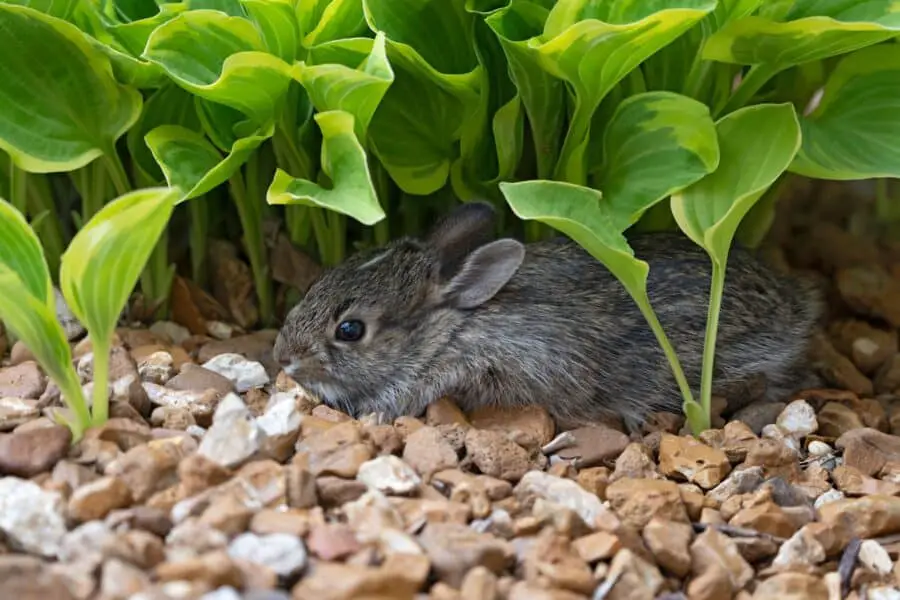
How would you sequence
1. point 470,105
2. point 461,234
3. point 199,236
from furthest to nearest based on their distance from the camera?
point 199,236 < point 461,234 < point 470,105

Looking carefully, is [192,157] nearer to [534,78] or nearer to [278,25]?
[278,25]

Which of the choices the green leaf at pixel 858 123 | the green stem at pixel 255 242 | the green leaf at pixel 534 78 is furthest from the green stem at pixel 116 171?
the green leaf at pixel 858 123

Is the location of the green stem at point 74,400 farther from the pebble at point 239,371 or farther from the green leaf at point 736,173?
the green leaf at point 736,173

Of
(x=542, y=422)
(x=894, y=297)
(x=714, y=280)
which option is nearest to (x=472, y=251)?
(x=542, y=422)

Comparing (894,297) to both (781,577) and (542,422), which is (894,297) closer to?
(542,422)

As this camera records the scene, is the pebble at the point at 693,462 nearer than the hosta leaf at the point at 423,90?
Yes

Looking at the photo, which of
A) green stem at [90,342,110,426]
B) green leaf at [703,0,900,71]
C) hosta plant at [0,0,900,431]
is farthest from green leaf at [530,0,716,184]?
green stem at [90,342,110,426]

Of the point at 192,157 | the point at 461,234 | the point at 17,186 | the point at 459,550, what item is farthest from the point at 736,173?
the point at 17,186
